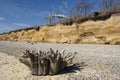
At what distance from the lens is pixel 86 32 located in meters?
15.4

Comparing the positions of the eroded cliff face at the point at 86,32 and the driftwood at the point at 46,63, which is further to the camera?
the eroded cliff face at the point at 86,32

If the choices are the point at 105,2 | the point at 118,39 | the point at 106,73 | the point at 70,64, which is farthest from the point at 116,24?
the point at 105,2

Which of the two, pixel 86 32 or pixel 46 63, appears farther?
pixel 86 32

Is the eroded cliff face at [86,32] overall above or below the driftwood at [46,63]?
above

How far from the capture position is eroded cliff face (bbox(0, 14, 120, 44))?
42.8ft

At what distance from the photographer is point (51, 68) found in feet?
18.2

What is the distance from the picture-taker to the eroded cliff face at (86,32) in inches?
514

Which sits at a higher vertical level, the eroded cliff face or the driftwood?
the eroded cliff face

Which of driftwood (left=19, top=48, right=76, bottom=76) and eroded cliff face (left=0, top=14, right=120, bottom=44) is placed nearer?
driftwood (left=19, top=48, right=76, bottom=76)

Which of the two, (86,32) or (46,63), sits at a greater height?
(86,32)

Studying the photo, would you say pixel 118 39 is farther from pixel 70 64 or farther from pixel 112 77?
pixel 112 77

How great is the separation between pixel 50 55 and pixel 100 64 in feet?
5.10

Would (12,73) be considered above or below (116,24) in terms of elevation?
below

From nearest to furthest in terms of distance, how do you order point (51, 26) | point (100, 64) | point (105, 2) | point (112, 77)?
point (112, 77)
point (100, 64)
point (51, 26)
point (105, 2)
